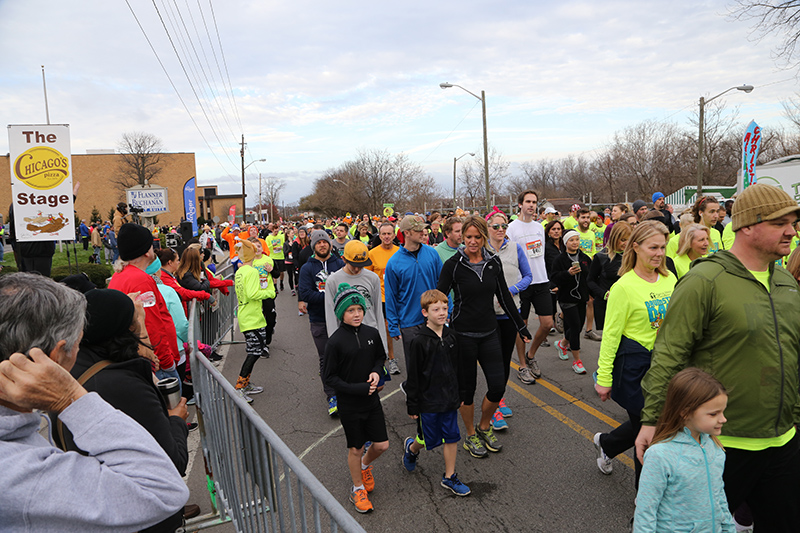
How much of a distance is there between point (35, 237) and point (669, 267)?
874 centimetres

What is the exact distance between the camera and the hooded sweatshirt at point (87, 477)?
4.25 feet

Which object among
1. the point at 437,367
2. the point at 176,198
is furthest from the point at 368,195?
the point at 437,367

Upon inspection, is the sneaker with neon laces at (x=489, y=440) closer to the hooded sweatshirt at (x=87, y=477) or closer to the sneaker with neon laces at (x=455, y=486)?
the sneaker with neon laces at (x=455, y=486)

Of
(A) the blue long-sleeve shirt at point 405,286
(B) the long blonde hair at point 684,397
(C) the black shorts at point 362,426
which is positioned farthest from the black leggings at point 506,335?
(B) the long blonde hair at point 684,397

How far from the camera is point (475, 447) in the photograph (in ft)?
15.4

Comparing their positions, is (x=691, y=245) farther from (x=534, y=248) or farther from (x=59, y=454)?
(x=59, y=454)

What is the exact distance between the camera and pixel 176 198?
233 ft

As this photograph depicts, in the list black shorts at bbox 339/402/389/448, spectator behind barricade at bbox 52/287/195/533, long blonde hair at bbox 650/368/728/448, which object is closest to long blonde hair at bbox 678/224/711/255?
long blonde hair at bbox 650/368/728/448

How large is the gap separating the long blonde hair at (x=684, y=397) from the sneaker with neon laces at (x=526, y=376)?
396 cm

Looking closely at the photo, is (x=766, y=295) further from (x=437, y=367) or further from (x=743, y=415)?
(x=437, y=367)

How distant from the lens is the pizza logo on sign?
7.67m

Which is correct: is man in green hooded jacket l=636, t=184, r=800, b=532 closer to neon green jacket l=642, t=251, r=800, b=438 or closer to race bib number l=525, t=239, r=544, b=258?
neon green jacket l=642, t=251, r=800, b=438

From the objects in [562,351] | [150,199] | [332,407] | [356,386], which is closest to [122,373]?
[356,386]

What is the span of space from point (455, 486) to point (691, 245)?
3.25 metres
